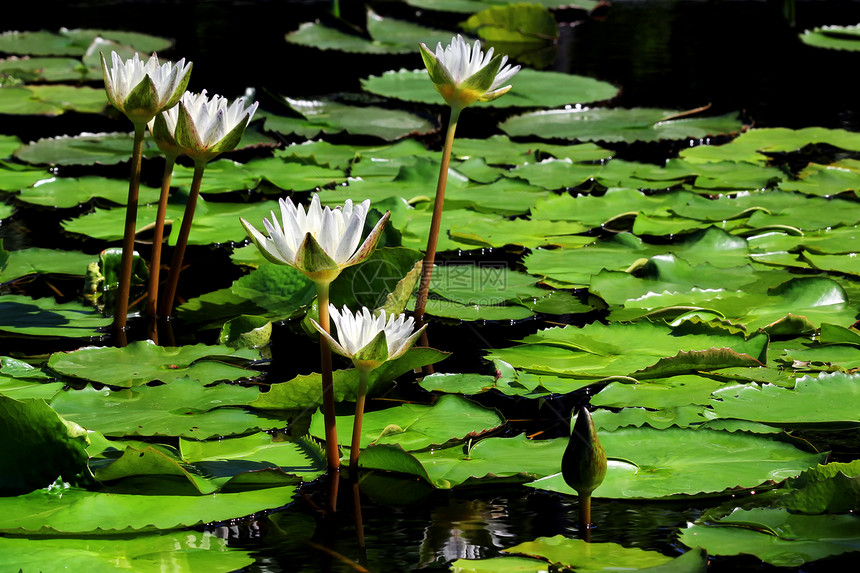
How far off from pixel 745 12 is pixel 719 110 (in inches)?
126

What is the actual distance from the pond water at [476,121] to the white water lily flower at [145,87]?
0.50 m

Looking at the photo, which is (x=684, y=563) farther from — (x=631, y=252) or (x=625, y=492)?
(x=631, y=252)

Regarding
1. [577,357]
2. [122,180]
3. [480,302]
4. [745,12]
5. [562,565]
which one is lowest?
[562,565]

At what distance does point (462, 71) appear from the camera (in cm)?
163

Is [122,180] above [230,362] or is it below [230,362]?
above

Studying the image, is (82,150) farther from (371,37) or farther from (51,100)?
(371,37)

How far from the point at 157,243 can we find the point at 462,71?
74cm

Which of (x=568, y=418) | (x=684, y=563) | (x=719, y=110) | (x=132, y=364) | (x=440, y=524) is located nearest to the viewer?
(x=684, y=563)

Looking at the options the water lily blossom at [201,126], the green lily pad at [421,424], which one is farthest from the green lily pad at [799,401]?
the water lily blossom at [201,126]

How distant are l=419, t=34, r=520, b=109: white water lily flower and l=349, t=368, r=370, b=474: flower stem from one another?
64 centimetres

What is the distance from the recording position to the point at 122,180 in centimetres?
296

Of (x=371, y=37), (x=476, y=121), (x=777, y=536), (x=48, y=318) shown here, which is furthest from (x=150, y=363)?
(x=371, y=37)

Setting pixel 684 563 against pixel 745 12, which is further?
pixel 745 12

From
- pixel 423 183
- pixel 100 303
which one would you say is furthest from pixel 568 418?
pixel 423 183
